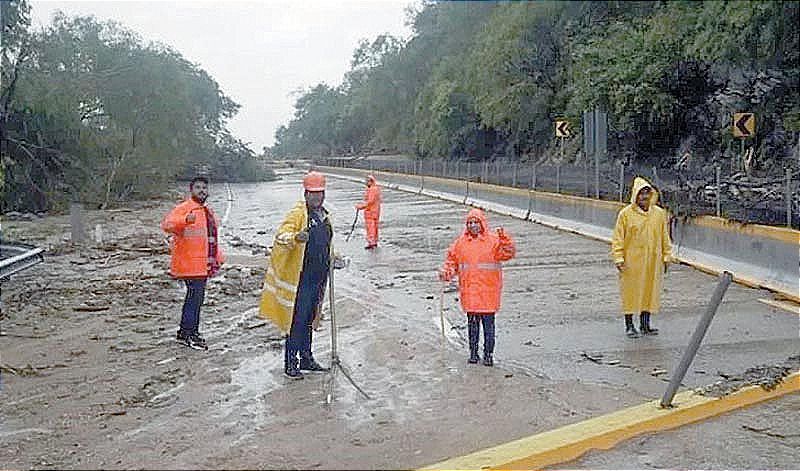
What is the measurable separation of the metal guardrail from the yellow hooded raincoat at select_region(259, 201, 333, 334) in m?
5.69

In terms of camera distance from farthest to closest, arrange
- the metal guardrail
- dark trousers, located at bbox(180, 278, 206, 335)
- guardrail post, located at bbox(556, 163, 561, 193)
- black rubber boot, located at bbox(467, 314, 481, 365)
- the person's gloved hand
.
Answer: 1. guardrail post, located at bbox(556, 163, 561, 193)
2. the metal guardrail
3. dark trousers, located at bbox(180, 278, 206, 335)
4. black rubber boot, located at bbox(467, 314, 481, 365)
5. the person's gloved hand

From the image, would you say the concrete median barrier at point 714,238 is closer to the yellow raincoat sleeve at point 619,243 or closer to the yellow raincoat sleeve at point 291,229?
the yellow raincoat sleeve at point 619,243

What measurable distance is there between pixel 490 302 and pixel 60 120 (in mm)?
20886

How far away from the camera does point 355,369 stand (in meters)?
8.49

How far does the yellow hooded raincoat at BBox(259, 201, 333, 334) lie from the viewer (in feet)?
25.4

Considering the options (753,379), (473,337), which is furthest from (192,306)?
(753,379)

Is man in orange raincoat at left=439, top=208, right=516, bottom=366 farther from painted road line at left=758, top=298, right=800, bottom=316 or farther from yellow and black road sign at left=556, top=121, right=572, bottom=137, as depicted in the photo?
painted road line at left=758, top=298, right=800, bottom=316

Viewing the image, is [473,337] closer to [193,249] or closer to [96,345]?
[193,249]

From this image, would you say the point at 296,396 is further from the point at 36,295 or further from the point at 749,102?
the point at 749,102

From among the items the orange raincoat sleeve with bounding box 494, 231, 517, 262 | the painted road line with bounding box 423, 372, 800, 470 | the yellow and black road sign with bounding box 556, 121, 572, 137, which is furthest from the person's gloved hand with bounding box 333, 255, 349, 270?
the painted road line with bounding box 423, 372, 800, 470

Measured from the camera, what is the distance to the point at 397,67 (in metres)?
5.79

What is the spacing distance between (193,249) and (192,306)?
2.07 ft

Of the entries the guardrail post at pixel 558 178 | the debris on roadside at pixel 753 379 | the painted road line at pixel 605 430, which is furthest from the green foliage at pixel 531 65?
the guardrail post at pixel 558 178

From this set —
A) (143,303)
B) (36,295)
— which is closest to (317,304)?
(143,303)
